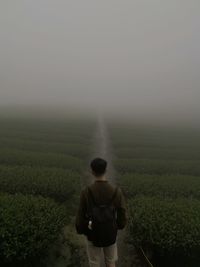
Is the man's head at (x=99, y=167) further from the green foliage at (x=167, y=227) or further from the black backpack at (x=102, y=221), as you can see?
the green foliage at (x=167, y=227)

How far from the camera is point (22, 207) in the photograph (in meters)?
9.30

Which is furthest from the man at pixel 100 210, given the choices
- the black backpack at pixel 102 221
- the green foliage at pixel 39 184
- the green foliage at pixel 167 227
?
the green foliage at pixel 39 184

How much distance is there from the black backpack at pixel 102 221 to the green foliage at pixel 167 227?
3.29 metres

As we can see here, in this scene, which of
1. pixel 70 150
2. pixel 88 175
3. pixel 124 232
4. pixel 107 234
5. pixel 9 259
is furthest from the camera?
pixel 70 150

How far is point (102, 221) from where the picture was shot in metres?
5.65

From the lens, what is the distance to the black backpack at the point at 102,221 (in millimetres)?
5645

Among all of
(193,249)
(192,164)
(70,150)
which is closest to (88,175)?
(70,150)

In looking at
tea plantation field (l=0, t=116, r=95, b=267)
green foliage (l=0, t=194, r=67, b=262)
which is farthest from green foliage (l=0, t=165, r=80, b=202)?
green foliage (l=0, t=194, r=67, b=262)

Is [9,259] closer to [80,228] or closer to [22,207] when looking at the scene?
[22,207]

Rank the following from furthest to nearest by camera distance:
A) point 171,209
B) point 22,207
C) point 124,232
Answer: point 124,232, point 171,209, point 22,207

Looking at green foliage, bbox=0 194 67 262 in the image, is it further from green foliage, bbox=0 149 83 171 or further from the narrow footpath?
green foliage, bbox=0 149 83 171

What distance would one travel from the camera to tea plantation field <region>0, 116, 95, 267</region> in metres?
8.05

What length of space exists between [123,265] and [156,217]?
1843 mm

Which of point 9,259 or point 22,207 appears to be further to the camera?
point 22,207
